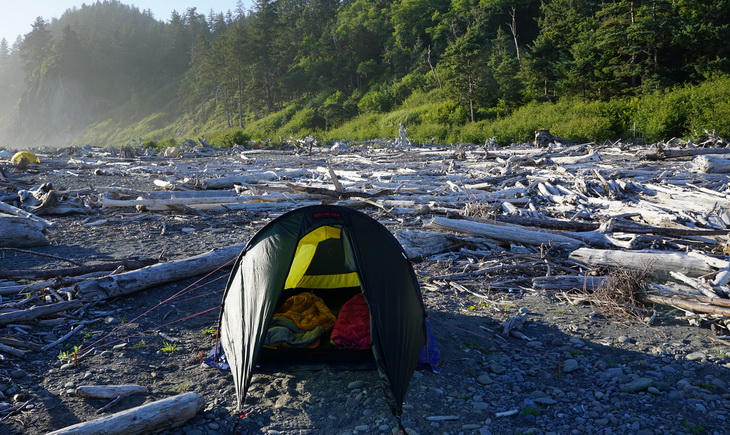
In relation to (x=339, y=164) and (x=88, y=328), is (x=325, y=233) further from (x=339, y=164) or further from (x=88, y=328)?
(x=339, y=164)

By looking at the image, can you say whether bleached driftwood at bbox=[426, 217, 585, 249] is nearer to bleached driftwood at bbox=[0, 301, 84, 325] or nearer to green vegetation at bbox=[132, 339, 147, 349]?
green vegetation at bbox=[132, 339, 147, 349]

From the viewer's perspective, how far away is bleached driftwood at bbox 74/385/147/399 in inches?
149

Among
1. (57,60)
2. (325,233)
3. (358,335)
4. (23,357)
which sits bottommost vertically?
(358,335)

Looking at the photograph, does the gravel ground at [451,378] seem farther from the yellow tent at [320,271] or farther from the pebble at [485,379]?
the yellow tent at [320,271]

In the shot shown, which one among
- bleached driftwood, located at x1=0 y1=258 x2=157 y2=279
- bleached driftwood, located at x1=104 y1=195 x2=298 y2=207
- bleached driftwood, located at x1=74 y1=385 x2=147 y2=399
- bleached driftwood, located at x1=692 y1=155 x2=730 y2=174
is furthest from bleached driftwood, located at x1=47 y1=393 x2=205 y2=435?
bleached driftwood, located at x1=692 y1=155 x2=730 y2=174

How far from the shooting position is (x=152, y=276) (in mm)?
6234

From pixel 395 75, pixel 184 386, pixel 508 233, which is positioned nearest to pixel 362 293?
pixel 184 386

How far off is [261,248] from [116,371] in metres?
1.72

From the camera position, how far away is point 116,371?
14.0 feet

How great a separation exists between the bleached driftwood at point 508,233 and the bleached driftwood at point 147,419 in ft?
17.2

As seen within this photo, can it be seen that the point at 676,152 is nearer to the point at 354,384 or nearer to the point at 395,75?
the point at 354,384

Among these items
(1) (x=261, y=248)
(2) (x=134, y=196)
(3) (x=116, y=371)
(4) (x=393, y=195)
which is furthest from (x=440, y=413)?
(2) (x=134, y=196)

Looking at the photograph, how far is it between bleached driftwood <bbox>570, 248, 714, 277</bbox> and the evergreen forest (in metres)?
→ 17.9

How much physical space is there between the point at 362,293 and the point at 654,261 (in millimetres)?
4050
